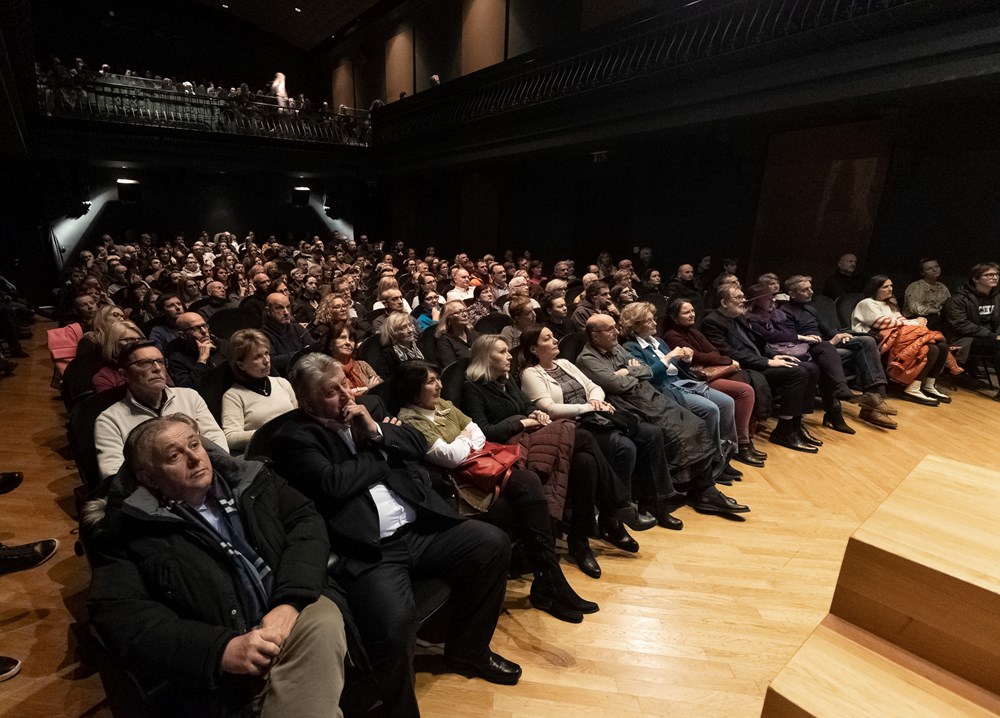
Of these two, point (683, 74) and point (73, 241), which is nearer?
point (683, 74)

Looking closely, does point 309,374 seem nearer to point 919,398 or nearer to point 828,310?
point 828,310

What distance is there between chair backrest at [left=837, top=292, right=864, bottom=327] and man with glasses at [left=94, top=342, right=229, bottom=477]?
551cm

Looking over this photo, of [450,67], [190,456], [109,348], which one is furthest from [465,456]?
[450,67]

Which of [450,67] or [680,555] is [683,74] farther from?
[450,67]

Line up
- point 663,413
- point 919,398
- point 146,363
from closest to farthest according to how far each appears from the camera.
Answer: point 146,363 → point 663,413 → point 919,398

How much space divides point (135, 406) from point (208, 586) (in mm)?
1170

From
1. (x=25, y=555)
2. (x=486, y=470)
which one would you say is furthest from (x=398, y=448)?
(x=25, y=555)

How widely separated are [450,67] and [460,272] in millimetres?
9296

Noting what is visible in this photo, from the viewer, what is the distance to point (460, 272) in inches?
245

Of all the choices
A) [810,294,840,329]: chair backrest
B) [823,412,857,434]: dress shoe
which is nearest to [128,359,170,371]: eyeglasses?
[823,412,857,434]: dress shoe

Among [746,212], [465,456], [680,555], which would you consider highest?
[746,212]

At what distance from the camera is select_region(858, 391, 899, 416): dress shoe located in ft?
14.1

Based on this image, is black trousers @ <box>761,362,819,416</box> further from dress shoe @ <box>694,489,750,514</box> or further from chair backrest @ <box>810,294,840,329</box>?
chair backrest @ <box>810,294,840,329</box>

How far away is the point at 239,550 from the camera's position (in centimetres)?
151
